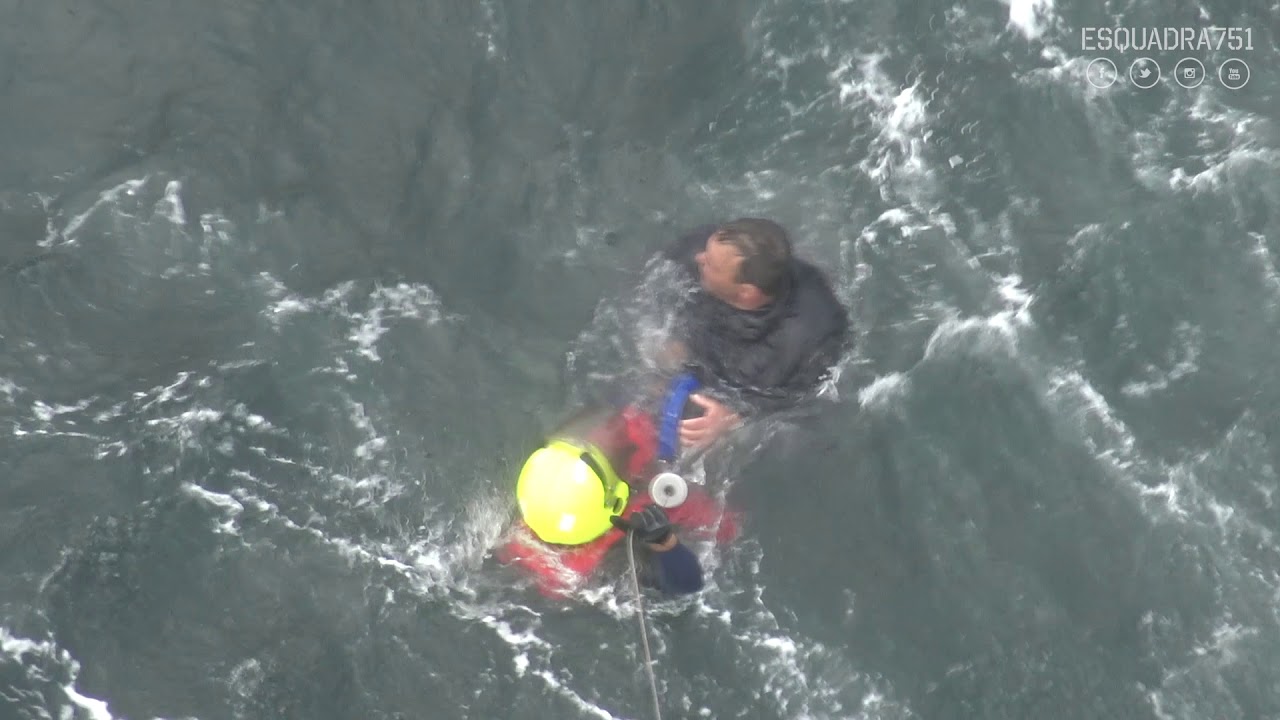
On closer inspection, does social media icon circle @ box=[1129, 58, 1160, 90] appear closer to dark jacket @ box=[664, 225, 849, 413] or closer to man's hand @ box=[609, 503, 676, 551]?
dark jacket @ box=[664, 225, 849, 413]

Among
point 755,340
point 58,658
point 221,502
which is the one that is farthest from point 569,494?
point 58,658

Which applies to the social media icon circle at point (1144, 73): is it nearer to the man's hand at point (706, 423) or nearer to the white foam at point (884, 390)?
the white foam at point (884, 390)

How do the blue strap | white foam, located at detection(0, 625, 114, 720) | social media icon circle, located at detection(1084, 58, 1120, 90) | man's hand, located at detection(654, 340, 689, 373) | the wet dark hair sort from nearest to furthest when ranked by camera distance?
white foam, located at detection(0, 625, 114, 720) < the wet dark hair < the blue strap < man's hand, located at detection(654, 340, 689, 373) < social media icon circle, located at detection(1084, 58, 1120, 90)

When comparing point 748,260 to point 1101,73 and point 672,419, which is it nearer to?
point 672,419

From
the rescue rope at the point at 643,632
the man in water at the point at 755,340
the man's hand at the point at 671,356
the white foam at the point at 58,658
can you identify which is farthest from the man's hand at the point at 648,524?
the white foam at the point at 58,658

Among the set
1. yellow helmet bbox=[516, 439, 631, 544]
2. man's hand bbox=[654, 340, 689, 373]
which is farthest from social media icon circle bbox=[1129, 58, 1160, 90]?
yellow helmet bbox=[516, 439, 631, 544]

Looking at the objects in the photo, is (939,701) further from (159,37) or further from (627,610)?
(159,37)
